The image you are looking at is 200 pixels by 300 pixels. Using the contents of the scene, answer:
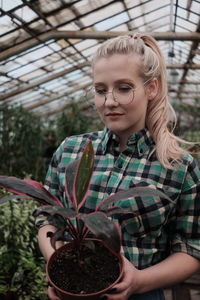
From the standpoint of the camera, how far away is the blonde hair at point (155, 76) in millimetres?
951

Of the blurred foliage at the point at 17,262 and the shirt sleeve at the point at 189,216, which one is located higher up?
the shirt sleeve at the point at 189,216

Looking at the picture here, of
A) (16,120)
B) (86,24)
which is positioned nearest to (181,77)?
(86,24)

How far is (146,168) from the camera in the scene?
993mm

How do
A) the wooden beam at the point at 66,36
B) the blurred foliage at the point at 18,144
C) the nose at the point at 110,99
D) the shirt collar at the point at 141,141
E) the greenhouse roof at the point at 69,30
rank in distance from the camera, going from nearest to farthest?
the nose at the point at 110,99 < the shirt collar at the point at 141,141 < the greenhouse roof at the point at 69,30 < the wooden beam at the point at 66,36 < the blurred foliage at the point at 18,144

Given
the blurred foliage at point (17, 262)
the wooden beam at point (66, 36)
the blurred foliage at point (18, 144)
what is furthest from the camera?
the blurred foliage at point (18, 144)

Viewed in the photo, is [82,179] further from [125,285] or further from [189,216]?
[189,216]

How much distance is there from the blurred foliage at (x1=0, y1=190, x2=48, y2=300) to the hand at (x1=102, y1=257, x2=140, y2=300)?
135cm

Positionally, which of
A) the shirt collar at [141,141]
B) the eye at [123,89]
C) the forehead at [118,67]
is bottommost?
the shirt collar at [141,141]

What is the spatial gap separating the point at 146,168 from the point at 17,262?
5.60 ft

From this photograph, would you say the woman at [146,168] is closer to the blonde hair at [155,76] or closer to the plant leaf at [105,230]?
the blonde hair at [155,76]

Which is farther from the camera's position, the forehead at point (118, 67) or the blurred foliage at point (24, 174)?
the blurred foliage at point (24, 174)

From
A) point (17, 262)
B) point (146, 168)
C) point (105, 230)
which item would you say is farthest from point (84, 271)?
point (17, 262)

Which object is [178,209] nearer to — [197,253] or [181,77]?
[197,253]

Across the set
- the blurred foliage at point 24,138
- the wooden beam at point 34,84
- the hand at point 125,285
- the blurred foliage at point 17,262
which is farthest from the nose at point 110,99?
the wooden beam at point 34,84
